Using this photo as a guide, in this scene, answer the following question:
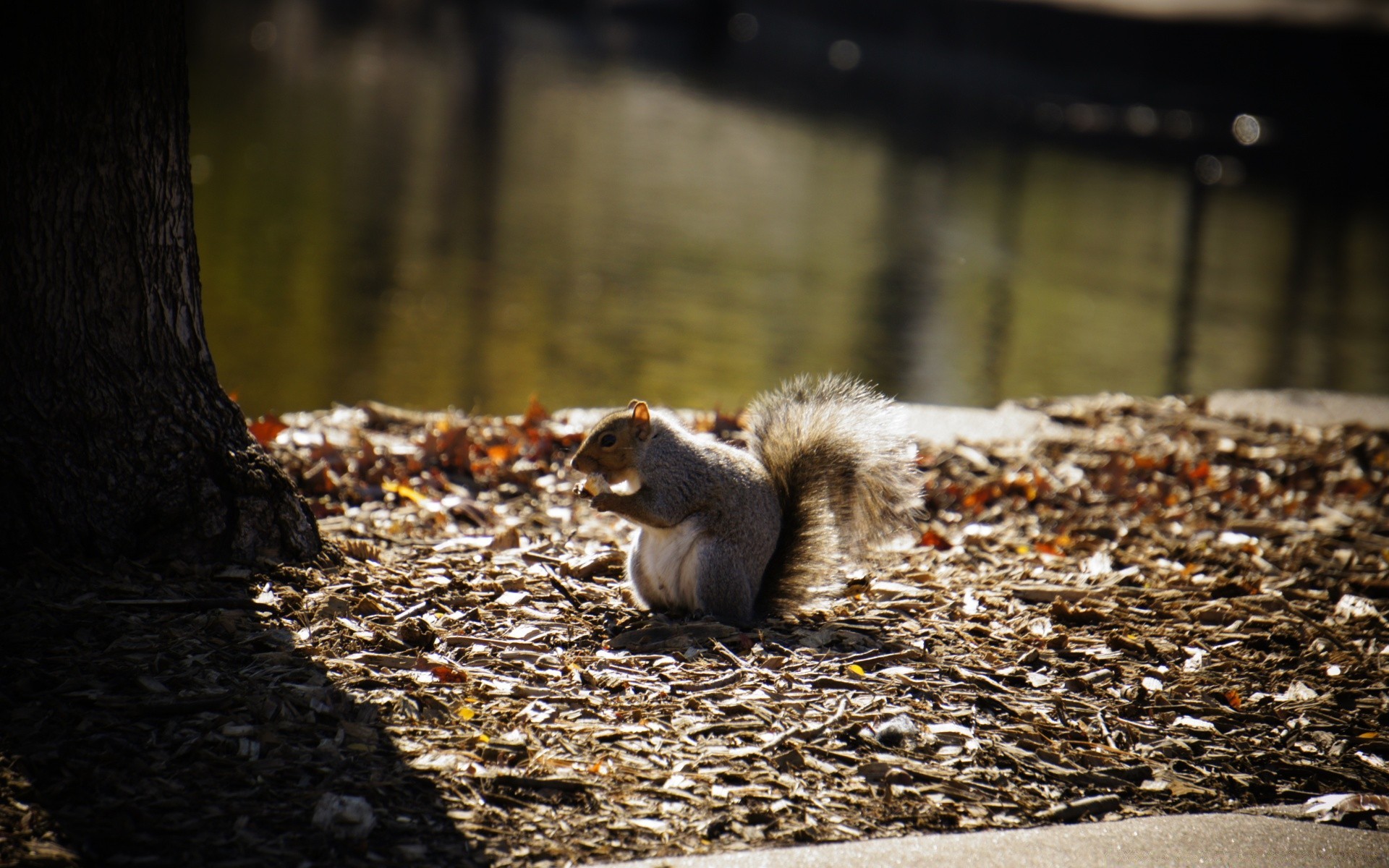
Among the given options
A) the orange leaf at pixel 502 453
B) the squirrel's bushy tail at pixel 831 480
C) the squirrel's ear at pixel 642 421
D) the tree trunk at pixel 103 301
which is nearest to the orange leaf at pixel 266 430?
the orange leaf at pixel 502 453

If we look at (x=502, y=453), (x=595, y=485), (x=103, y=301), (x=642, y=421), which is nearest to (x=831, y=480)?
(x=642, y=421)

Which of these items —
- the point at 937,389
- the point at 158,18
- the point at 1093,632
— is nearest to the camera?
the point at 158,18

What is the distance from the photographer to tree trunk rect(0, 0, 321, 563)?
3062 millimetres

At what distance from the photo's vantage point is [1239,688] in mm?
3406

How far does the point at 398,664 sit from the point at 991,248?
39.5 ft

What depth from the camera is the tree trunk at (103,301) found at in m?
3.06

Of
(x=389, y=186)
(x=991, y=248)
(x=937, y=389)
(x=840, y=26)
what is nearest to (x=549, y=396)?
(x=937, y=389)

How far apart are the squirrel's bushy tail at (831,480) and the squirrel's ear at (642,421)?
412 mm

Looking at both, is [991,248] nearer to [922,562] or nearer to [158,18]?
[922,562]

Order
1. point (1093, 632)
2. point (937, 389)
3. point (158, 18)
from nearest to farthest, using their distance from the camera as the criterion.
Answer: point (158, 18)
point (1093, 632)
point (937, 389)

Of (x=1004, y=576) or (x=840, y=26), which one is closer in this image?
(x=1004, y=576)

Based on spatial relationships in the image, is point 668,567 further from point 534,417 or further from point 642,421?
point 534,417

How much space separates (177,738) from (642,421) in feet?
5.22

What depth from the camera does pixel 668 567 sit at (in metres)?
3.59
